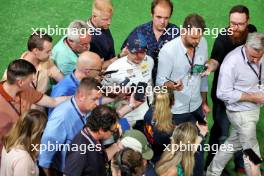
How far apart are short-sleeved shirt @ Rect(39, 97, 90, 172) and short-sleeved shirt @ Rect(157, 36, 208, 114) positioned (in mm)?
1083

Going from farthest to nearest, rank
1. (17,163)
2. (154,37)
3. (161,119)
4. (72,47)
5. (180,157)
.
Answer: (154,37)
(72,47)
(161,119)
(180,157)
(17,163)

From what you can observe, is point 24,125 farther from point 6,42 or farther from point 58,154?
point 6,42

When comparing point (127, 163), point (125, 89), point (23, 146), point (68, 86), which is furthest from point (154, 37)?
point (23, 146)

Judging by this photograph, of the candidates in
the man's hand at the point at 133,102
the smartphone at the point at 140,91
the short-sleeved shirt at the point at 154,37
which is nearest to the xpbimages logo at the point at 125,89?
the smartphone at the point at 140,91

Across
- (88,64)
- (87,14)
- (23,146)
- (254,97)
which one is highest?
(87,14)

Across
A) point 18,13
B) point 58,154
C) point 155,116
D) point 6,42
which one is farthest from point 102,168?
point 18,13

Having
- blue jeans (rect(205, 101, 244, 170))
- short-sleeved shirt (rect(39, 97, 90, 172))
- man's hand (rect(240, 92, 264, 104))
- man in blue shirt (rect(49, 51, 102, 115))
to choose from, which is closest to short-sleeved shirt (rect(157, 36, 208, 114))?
blue jeans (rect(205, 101, 244, 170))

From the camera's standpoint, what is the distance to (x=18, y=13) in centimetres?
783

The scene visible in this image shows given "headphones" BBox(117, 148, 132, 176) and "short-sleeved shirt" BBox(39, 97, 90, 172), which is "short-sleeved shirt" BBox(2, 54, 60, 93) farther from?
"headphones" BBox(117, 148, 132, 176)

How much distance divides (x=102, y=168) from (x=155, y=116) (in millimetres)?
807

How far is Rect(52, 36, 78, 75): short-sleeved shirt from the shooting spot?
16.3ft

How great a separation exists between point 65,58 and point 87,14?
117 inches

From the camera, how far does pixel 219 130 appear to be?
5297 mm

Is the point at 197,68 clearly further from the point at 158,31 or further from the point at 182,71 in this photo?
the point at 158,31
